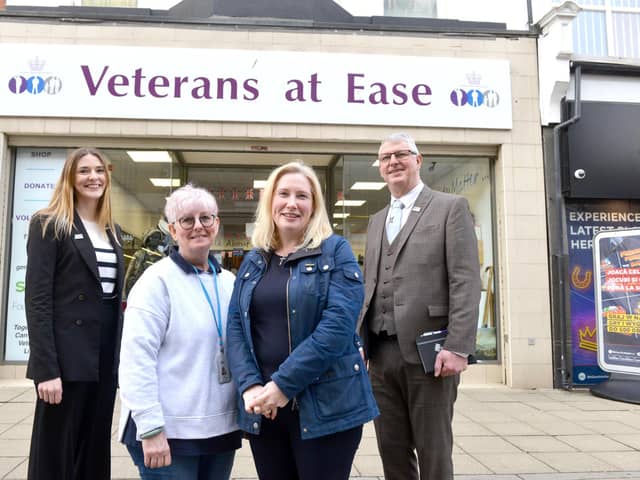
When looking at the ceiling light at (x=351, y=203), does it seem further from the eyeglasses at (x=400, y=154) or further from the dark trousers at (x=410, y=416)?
the dark trousers at (x=410, y=416)

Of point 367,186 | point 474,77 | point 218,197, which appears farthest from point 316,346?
point 218,197

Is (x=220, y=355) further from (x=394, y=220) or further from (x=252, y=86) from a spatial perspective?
(x=252, y=86)

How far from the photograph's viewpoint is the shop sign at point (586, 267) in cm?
710

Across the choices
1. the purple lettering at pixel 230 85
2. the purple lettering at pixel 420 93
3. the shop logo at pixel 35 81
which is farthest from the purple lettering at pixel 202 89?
the purple lettering at pixel 420 93

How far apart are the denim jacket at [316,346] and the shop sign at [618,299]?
5.80m

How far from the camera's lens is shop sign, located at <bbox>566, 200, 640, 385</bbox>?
23.3ft

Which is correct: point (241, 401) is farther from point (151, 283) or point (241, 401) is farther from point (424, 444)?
point (424, 444)

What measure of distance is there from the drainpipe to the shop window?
0.89 meters

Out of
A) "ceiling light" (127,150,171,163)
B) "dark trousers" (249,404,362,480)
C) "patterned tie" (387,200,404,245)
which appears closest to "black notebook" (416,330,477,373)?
"patterned tie" (387,200,404,245)

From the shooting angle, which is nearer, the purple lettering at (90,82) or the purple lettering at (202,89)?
the purple lettering at (90,82)

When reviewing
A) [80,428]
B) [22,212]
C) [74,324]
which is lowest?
[80,428]

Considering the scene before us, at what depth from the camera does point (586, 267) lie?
7270mm

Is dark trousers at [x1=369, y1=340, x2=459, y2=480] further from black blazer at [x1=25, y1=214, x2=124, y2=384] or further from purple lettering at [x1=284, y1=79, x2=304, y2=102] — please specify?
purple lettering at [x1=284, y1=79, x2=304, y2=102]

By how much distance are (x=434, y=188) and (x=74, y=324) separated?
601 cm
